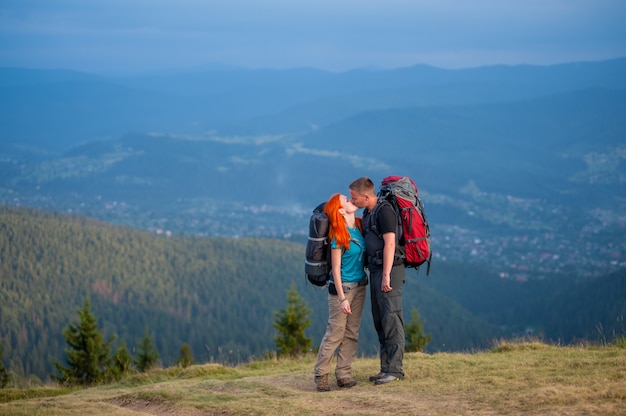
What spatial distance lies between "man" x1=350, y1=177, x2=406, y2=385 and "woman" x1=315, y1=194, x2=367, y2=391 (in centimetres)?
17

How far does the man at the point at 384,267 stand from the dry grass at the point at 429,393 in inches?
25.3

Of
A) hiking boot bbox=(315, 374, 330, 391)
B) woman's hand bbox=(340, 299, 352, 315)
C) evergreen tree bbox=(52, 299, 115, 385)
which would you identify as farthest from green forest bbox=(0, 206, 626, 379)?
woman's hand bbox=(340, 299, 352, 315)

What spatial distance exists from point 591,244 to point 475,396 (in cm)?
18301

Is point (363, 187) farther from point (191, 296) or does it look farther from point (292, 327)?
point (191, 296)

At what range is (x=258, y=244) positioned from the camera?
13450 centimetres

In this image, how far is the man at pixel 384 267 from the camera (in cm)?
1063

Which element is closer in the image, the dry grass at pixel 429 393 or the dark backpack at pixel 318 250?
the dry grass at pixel 429 393

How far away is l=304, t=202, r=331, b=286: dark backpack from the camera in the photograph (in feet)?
35.1

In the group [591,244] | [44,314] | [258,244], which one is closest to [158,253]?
[258,244]

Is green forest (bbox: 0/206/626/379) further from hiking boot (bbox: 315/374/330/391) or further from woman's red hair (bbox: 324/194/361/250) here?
woman's red hair (bbox: 324/194/361/250)

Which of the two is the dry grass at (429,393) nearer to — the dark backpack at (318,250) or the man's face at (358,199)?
the dark backpack at (318,250)

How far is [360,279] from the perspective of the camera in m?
11.0

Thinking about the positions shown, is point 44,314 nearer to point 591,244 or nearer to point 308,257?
point 308,257

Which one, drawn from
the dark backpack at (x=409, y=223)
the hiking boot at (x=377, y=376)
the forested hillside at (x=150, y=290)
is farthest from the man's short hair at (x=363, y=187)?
the forested hillside at (x=150, y=290)
